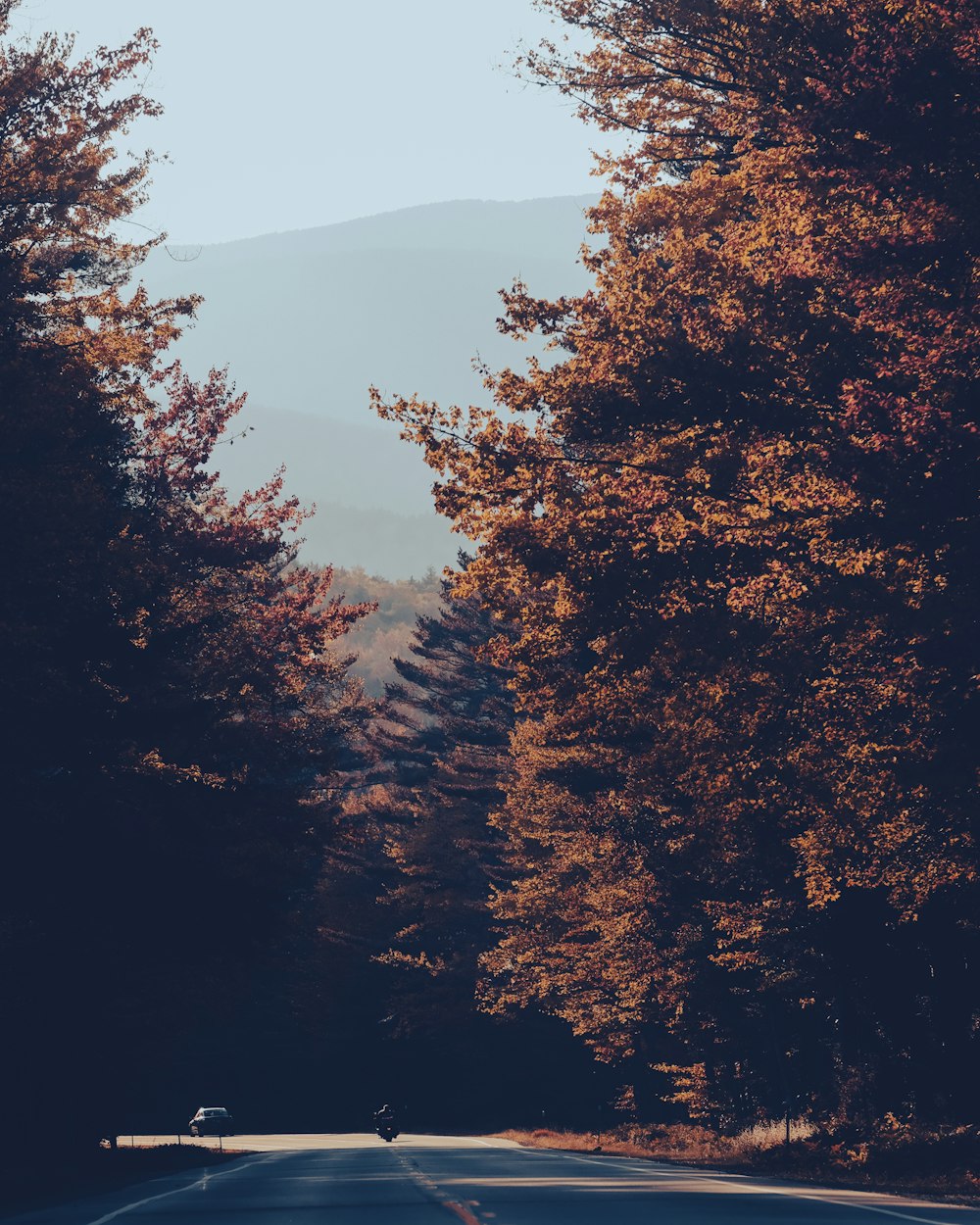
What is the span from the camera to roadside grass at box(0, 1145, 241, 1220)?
2470 centimetres

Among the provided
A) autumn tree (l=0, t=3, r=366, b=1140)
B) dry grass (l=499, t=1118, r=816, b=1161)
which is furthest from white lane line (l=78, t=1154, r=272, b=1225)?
dry grass (l=499, t=1118, r=816, b=1161)

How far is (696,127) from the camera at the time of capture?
23.7m

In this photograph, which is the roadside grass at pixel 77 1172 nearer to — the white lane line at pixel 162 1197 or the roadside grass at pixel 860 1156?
the white lane line at pixel 162 1197

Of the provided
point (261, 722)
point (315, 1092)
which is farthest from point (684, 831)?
point (315, 1092)

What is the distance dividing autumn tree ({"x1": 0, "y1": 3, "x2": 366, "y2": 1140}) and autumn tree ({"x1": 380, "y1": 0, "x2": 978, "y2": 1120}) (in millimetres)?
5893

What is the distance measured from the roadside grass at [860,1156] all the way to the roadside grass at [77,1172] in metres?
10.8

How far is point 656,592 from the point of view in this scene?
18.6 meters

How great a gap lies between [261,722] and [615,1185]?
647 inches

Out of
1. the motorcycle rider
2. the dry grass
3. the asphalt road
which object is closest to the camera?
the asphalt road

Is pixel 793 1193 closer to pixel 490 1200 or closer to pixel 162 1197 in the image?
pixel 490 1200

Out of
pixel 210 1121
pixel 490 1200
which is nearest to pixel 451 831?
pixel 210 1121

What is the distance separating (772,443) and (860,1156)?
12.3 m

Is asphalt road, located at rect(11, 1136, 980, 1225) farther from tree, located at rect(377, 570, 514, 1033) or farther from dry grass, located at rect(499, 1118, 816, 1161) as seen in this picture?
tree, located at rect(377, 570, 514, 1033)

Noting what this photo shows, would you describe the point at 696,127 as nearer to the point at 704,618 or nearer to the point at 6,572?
the point at 704,618
